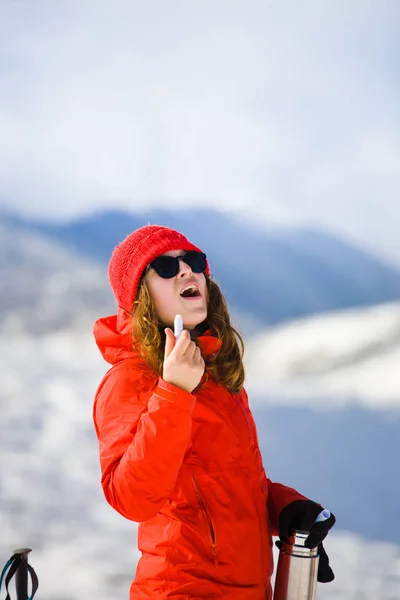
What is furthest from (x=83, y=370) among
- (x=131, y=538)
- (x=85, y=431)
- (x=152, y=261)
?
(x=152, y=261)

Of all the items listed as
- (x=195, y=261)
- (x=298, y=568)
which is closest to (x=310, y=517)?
(x=298, y=568)

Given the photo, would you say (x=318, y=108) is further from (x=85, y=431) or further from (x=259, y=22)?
(x=85, y=431)

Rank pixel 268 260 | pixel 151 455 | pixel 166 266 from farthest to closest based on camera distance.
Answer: pixel 268 260, pixel 166 266, pixel 151 455

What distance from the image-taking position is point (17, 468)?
3385mm

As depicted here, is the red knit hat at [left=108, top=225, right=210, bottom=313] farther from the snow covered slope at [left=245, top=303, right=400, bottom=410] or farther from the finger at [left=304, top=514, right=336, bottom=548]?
the snow covered slope at [left=245, top=303, right=400, bottom=410]

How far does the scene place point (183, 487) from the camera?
155cm

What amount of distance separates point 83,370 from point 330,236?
56.6 inches

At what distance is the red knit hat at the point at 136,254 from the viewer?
70.0 inches

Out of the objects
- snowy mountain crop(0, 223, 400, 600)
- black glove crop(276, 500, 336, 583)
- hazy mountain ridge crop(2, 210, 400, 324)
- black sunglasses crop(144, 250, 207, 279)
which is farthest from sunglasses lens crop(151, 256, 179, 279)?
hazy mountain ridge crop(2, 210, 400, 324)

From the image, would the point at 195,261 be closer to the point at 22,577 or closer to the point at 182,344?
the point at 182,344

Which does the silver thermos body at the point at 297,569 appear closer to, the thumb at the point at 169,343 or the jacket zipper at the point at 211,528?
the jacket zipper at the point at 211,528

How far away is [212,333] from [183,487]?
40 centimetres

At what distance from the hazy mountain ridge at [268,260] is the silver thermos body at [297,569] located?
89.3 inches

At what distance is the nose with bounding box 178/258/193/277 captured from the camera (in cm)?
177
